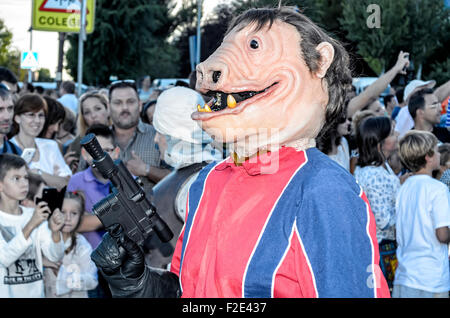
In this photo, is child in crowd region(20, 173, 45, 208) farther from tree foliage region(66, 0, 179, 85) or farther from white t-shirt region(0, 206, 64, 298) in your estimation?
tree foliage region(66, 0, 179, 85)

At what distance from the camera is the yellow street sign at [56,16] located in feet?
27.2

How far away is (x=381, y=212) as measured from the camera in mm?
4395

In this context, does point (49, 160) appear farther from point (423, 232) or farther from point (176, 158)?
point (423, 232)

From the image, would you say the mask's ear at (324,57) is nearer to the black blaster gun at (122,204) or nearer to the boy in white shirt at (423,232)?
the black blaster gun at (122,204)

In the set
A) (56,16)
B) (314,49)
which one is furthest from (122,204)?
(56,16)

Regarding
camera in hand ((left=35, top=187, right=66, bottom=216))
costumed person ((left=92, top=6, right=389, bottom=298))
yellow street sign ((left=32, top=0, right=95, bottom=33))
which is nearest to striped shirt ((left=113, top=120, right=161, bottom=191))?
camera in hand ((left=35, top=187, right=66, bottom=216))

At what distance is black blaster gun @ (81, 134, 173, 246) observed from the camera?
2.12 m

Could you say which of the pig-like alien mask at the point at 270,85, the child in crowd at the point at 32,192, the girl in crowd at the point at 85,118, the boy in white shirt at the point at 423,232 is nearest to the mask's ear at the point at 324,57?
the pig-like alien mask at the point at 270,85

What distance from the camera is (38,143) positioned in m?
4.78
